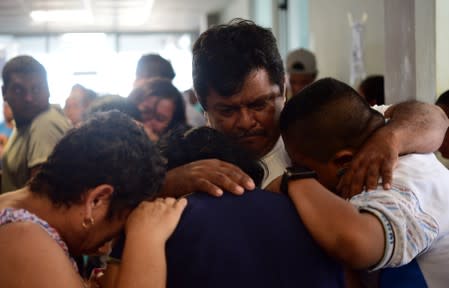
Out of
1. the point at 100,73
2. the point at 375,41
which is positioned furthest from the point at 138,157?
the point at 100,73

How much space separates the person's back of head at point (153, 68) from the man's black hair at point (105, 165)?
9.36 feet

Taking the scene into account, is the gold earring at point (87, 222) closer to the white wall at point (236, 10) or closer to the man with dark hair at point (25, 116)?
the man with dark hair at point (25, 116)

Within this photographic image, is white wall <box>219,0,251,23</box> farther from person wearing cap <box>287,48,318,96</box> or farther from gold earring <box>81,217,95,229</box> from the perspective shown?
gold earring <box>81,217,95,229</box>

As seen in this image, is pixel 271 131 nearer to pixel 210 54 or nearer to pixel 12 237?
pixel 210 54

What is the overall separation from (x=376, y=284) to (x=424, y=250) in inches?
6.3

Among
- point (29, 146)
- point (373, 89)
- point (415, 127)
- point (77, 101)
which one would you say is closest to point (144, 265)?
point (415, 127)

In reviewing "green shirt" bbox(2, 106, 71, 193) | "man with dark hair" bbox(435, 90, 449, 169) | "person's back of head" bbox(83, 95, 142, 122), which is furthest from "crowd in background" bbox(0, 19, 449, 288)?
"green shirt" bbox(2, 106, 71, 193)

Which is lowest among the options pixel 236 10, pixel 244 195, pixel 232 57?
pixel 244 195

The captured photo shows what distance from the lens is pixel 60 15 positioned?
10461mm

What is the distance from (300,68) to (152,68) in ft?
5.03

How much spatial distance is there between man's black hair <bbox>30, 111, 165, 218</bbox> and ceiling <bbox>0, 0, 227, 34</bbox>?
8.43 metres

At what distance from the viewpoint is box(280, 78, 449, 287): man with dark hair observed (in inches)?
47.7

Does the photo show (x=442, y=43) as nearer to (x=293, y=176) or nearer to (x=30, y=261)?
(x=293, y=176)

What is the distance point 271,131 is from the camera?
5.67ft
